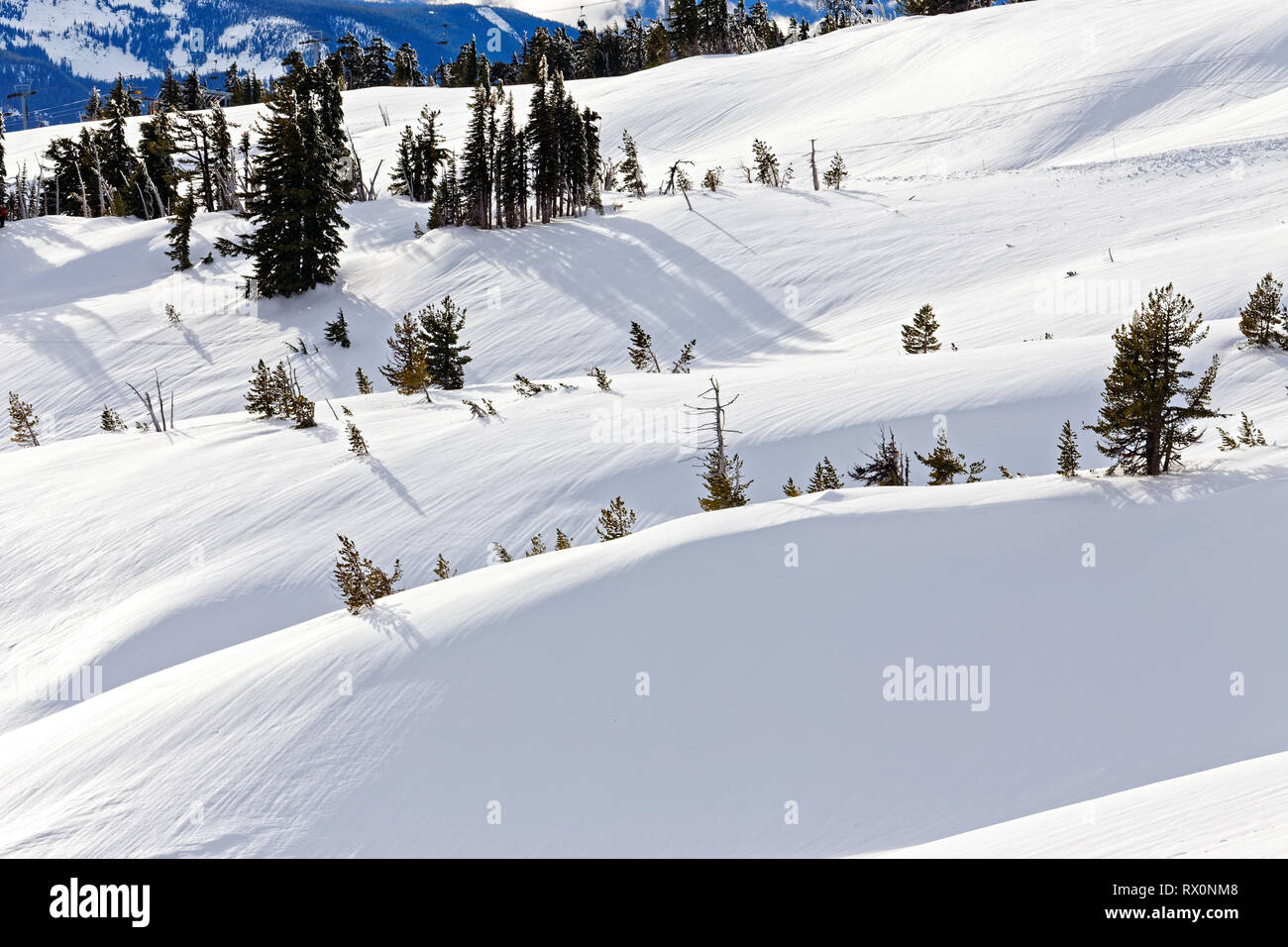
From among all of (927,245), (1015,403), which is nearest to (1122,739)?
(1015,403)

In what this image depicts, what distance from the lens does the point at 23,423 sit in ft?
76.2

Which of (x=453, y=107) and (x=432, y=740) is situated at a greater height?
(x=453, y=107)

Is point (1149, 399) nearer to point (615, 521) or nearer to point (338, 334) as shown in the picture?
point (615, 521)

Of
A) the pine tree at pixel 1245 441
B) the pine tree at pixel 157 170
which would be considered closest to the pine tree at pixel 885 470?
the pine tree at pixel 1245 441

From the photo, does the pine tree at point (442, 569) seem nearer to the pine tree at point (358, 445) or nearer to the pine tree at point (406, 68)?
the pine tree at point (358, 445)

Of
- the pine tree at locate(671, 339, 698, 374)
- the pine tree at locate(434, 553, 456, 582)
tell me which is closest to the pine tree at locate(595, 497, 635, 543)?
the pine tree at locate(434, 553, 456, 582)

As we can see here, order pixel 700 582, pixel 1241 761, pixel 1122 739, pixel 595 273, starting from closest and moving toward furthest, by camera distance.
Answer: pixel 1241 761 → pixel 1122 739 → pixel 700 582 → pixel 595 273

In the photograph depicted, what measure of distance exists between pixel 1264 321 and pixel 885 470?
7349mm

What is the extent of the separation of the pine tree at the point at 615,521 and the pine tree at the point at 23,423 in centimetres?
1704

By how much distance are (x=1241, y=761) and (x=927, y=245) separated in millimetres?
23541

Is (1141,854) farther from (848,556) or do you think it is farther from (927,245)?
(927,245)

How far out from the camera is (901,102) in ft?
147
